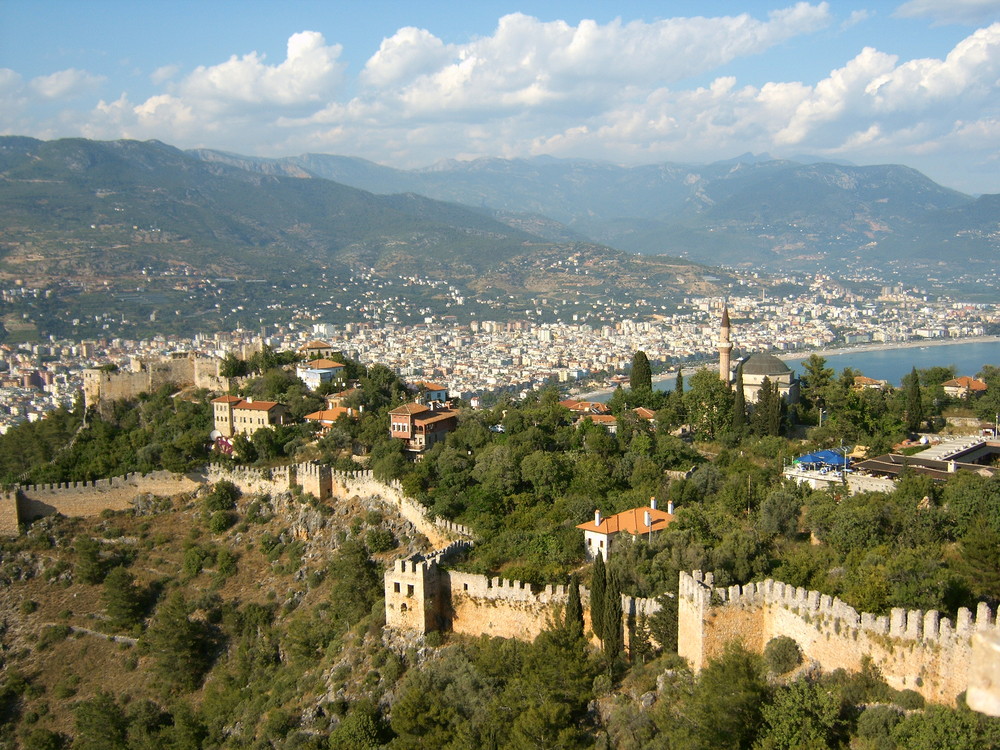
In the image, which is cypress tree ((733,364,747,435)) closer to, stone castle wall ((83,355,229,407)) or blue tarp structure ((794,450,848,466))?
blue tarp structure ((794,450,848,466))

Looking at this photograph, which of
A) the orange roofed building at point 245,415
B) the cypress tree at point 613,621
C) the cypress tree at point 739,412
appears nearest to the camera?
the cypress tree at point 613,621

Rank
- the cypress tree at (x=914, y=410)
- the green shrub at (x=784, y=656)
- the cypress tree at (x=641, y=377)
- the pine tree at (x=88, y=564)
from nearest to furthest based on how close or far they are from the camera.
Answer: the green shrub at (x=784, y=656), the pine tree at (x=88, y=564), the cypress tree at (x=914, y=410), the cypress tree at (x=641, y=377)

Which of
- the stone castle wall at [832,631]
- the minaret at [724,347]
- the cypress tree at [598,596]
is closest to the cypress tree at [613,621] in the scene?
the cypress tree at [598,596]

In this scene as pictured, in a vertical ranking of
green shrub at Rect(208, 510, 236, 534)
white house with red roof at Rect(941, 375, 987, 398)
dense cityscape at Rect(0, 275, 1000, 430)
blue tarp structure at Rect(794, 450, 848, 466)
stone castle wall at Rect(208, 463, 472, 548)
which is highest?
white house with red roof at Rect(941, 375, 987, 398)

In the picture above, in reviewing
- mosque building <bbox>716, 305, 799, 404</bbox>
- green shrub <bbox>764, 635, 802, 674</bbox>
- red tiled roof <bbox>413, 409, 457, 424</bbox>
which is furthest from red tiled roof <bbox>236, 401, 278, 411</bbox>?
green shrub <bbox>764, 635, 802, 674</bbox>

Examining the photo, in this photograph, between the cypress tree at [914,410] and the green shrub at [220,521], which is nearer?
the green shrub at [220,521]

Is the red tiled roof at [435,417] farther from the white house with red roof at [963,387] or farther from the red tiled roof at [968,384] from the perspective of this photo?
the red tiled roof at [968,384]

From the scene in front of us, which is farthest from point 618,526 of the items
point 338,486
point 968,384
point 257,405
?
point 968,384
